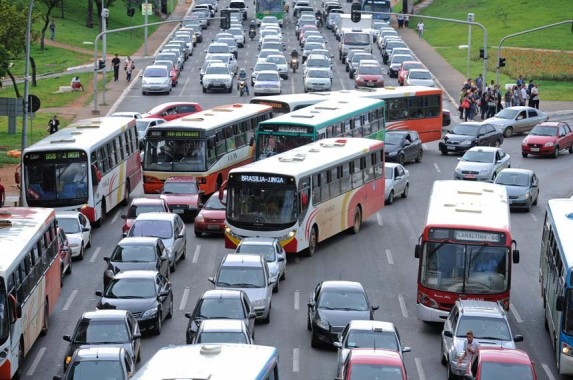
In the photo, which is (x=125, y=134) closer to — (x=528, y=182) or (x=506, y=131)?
(x=528, y=182)

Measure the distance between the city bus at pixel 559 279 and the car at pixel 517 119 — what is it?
102ft

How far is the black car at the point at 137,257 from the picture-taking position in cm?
3462

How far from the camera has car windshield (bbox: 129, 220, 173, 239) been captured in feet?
126

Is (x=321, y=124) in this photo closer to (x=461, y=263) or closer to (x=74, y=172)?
(x=74, y=172)

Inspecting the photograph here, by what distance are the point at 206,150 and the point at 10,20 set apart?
24487mm

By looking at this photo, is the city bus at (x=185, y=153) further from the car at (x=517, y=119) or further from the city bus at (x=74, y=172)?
the car at (x=517, y=119)

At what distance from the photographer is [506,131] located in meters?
65.1

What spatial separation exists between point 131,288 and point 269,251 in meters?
5.91

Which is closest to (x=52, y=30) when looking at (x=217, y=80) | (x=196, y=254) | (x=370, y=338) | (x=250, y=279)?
(x=217, y=80)

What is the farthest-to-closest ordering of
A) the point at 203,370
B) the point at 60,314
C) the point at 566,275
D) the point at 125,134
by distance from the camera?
the point at 125,134 → the point at 60,314 → the point at 566,275 → the point at 203,370

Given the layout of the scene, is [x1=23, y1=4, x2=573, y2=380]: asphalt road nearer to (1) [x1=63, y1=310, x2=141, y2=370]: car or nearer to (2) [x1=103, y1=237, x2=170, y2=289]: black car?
(2) [x1=103, y1=237, x2=170, y2=289]: black car

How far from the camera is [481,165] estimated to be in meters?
51.0

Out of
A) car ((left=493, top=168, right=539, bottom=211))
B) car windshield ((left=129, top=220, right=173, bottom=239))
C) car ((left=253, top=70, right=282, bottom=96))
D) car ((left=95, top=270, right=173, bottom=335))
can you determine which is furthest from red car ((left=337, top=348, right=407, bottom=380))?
car ((left=253, top=70, right=282, bottom=96))

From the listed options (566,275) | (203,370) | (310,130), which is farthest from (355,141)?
(203,370)
